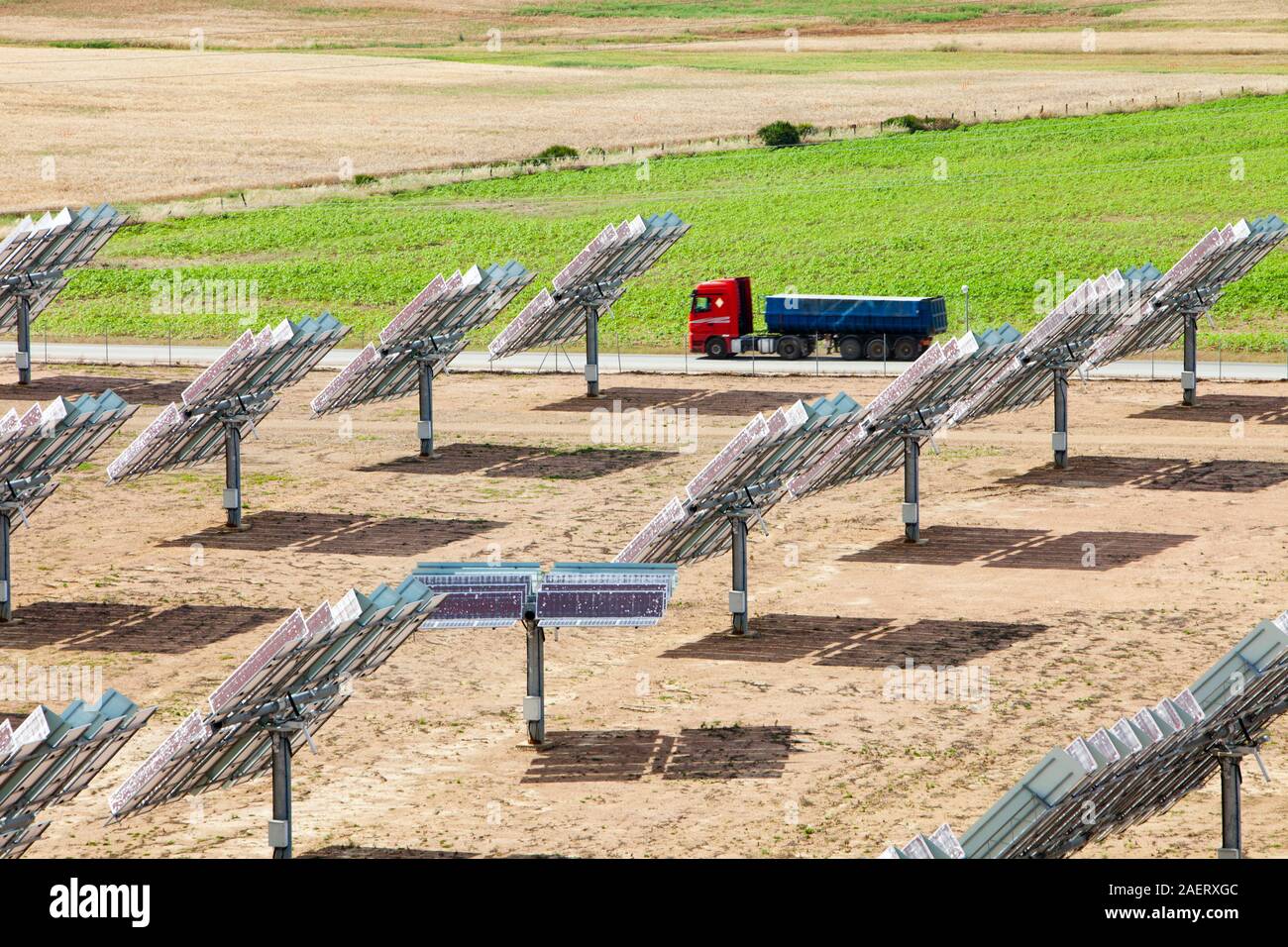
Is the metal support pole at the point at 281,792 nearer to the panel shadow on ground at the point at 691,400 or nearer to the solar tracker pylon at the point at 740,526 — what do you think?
the solar tracker pylon at the point at 740,526

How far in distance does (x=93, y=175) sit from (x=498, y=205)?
2883 centimetres

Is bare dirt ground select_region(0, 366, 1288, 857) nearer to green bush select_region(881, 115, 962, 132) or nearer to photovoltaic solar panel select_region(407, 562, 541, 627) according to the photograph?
photovoltaic solar panel select_region(407, 562, 541, 627)

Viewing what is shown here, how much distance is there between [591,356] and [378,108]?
89365mm

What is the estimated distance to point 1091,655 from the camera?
1997 inches

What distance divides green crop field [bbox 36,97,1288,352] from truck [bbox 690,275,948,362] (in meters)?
5.65

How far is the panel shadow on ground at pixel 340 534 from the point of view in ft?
208

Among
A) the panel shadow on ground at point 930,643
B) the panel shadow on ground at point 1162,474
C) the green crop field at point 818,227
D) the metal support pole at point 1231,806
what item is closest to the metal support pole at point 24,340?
the green crop field at point 818,227

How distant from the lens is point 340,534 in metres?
65.1

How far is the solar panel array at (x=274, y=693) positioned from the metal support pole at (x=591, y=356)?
49.1 m

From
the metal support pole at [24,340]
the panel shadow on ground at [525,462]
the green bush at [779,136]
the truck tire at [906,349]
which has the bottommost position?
the panel shadow on ground at [525,462]

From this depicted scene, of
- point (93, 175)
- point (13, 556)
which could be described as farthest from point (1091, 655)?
point (93, 175)

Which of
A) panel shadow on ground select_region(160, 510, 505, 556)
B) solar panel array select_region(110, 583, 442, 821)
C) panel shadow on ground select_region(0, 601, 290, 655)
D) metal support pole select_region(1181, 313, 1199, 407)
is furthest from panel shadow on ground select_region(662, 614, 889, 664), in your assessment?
metal support pole select_region(1181, 313, 1199, 407)

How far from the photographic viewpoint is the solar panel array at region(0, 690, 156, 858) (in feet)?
100

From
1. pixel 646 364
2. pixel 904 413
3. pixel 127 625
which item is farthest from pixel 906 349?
pixel 127 625
